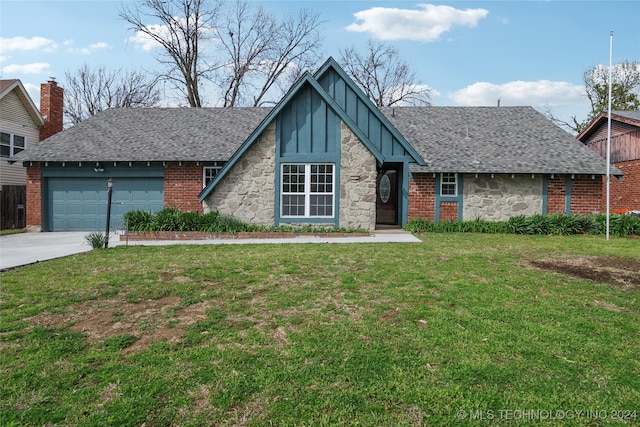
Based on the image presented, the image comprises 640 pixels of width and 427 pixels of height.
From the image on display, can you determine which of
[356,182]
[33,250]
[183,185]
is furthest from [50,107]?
[356,182]

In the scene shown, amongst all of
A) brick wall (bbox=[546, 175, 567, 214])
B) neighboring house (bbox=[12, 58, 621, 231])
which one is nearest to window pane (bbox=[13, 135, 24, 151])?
neighboring house (bbox=[12, 58, 621, 231])

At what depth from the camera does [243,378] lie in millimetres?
3463

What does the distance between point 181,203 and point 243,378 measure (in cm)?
1463

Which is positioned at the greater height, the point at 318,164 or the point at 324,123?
the point at 324,123

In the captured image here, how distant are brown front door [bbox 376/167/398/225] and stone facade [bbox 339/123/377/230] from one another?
525 cm

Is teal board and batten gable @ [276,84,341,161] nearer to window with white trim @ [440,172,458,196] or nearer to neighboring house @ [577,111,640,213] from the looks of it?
window with white trim @ [440,172,458,196]

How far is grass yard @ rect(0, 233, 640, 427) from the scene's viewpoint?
303cm

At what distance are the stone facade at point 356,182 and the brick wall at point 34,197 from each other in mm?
13098

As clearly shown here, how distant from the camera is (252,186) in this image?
563 inches

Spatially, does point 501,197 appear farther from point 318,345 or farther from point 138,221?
point 318,345

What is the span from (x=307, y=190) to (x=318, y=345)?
10485mm

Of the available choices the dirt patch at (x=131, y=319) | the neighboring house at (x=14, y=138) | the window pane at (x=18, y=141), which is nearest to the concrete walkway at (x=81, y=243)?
the dirt patch at (x=131, y=319)

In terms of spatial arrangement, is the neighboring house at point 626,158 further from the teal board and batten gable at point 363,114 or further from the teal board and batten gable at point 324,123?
the teal board and batten gable at point 324,123

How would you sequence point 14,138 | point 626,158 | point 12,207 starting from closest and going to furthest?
point 12,207 → point 14,138 → point 626,158
